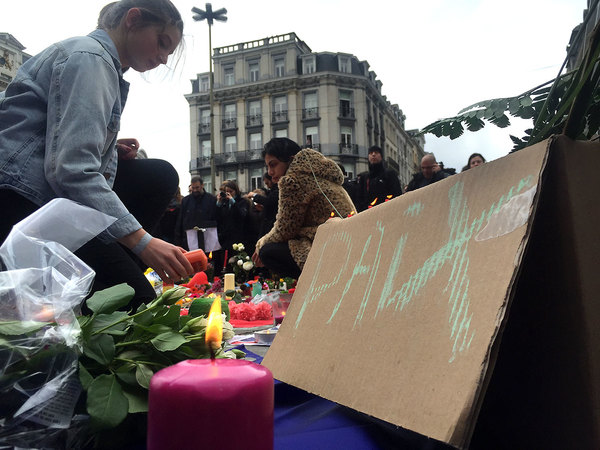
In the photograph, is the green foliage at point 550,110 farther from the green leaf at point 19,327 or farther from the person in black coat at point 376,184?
the person in black coat at point 376,184

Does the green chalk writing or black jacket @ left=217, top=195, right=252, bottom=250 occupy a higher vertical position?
black jacket @ left=217, top=195, right=252, bottom=250

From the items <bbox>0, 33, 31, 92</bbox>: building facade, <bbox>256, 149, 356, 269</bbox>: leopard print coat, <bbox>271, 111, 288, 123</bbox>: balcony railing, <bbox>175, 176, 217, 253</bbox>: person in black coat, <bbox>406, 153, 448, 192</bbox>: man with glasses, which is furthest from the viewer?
<bbox>271, 111, 288, 123</bbox>: balcony railing

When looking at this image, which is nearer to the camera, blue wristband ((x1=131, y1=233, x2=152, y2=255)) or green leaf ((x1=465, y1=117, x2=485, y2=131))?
green leaf ((x1=465, y1=117, x2=485, y2=131))

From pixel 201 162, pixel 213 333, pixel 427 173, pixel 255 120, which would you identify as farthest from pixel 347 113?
pixel 213 333

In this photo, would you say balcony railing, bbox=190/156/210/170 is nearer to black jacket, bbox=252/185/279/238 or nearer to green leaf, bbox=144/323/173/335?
black jacket, bbox=252/185/279/238

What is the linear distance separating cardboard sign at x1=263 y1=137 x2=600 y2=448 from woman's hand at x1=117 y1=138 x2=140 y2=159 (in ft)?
3.51

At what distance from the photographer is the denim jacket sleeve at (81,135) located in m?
1.05

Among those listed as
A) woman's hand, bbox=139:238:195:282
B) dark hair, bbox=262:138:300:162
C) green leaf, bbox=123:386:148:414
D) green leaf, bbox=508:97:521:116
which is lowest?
green leaf, bbox=123:386:148:414

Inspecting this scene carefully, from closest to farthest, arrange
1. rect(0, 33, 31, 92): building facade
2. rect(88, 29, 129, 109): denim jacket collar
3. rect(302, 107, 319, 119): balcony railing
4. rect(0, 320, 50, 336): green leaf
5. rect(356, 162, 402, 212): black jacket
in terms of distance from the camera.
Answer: rect(0, 320, 50, 336): green leaf, rect(88, 29, 129, 109): denim jacket collar, rect(356, 162, 402, 212): black jacket, rect(0, 33, 31, 92): building facade, rect(302, 107, 319, 119): balcony railing

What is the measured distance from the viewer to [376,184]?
199 inches

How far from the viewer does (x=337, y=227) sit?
0.99m

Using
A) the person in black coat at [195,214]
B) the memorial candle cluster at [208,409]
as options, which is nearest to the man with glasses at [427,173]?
the person in black coat at [195,214]

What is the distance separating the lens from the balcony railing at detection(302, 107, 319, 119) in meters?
27.0

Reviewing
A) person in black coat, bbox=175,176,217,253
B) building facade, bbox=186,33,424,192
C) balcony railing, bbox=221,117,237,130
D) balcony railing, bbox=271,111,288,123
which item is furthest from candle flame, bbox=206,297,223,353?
balcony railing, bbox=221,117,237,130
